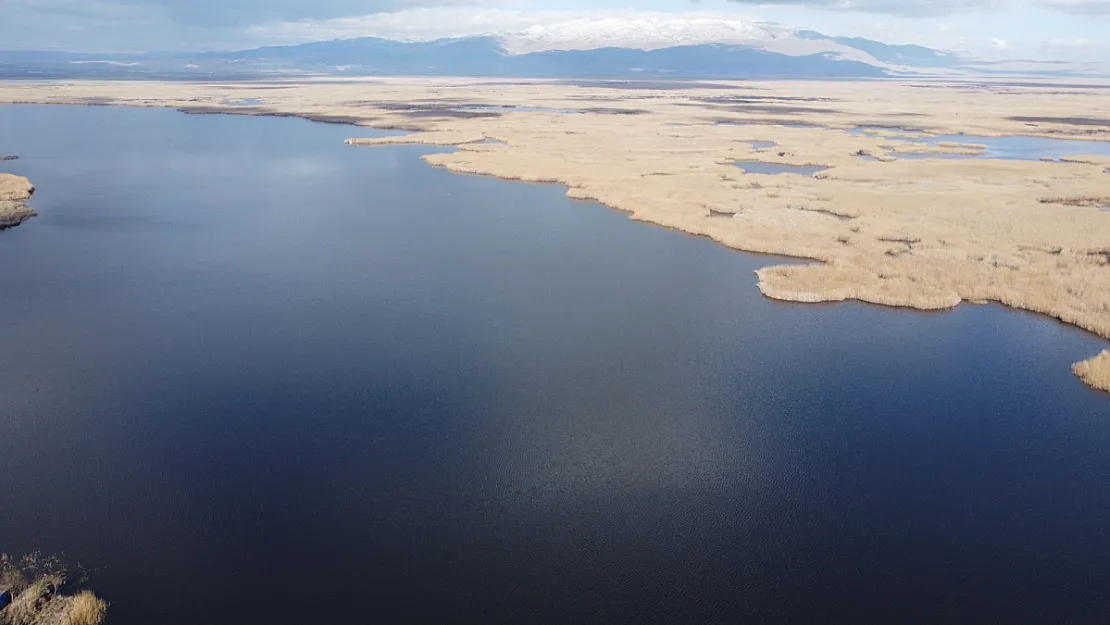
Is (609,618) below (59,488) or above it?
below

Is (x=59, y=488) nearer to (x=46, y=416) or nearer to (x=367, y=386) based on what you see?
(x=46, y=416)

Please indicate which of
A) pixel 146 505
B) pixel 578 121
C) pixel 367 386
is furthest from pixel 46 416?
pixel 578 121

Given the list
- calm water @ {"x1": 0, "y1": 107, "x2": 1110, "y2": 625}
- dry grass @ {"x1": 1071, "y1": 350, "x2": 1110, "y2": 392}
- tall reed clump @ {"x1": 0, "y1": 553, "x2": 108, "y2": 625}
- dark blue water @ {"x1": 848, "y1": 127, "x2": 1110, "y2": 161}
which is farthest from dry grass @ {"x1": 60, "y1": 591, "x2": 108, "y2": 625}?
dark blue water @ {"x1": 848, "y1": 127, "x2": 1110, "y2": 161}

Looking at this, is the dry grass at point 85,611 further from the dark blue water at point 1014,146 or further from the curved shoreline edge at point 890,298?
the dark blue water at point 1014,146

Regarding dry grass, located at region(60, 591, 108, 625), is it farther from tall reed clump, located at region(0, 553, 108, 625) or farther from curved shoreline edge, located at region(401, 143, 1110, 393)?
curved shoreline edge, located at region(401, 143, 1110, 393)

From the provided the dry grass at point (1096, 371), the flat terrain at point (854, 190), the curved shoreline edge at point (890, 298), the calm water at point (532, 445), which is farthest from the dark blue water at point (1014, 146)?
the dry grass at point (1096, 371)
